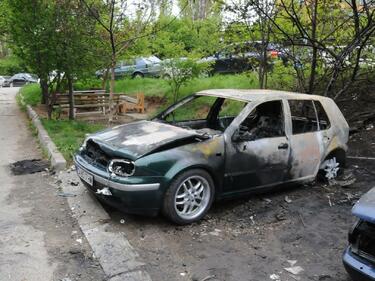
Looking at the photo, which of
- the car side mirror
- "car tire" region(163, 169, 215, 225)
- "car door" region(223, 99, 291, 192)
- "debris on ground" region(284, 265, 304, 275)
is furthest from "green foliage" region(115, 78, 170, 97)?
"debris on ground" region(284, 265, 304, 275)

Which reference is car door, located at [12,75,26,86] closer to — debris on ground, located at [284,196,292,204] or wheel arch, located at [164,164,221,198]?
debris on ground, located at [284,196,292,204]

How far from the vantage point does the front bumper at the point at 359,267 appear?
3152mm

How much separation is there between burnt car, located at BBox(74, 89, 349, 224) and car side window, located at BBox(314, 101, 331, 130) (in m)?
0.01

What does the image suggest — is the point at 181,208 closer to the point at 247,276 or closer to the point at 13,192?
the point at 247,276

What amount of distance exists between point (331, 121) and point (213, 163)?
7.89ft

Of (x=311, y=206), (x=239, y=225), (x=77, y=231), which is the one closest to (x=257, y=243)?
(x=239, y=225)

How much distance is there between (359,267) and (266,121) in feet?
10.5

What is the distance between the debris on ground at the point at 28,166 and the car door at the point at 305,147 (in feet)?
13.5

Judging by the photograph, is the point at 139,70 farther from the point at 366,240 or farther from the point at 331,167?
the point at 366,240

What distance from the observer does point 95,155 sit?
17.2 ft

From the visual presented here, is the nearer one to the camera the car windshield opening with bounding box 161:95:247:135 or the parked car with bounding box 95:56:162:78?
the car windshield opening with bounding box 161:95:247:135

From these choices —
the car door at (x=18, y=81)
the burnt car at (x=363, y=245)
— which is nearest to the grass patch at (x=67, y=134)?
the burnt car at (x=363, y=245)

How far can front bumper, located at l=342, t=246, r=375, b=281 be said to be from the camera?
10.3 feet

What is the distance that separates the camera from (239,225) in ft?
16.5
